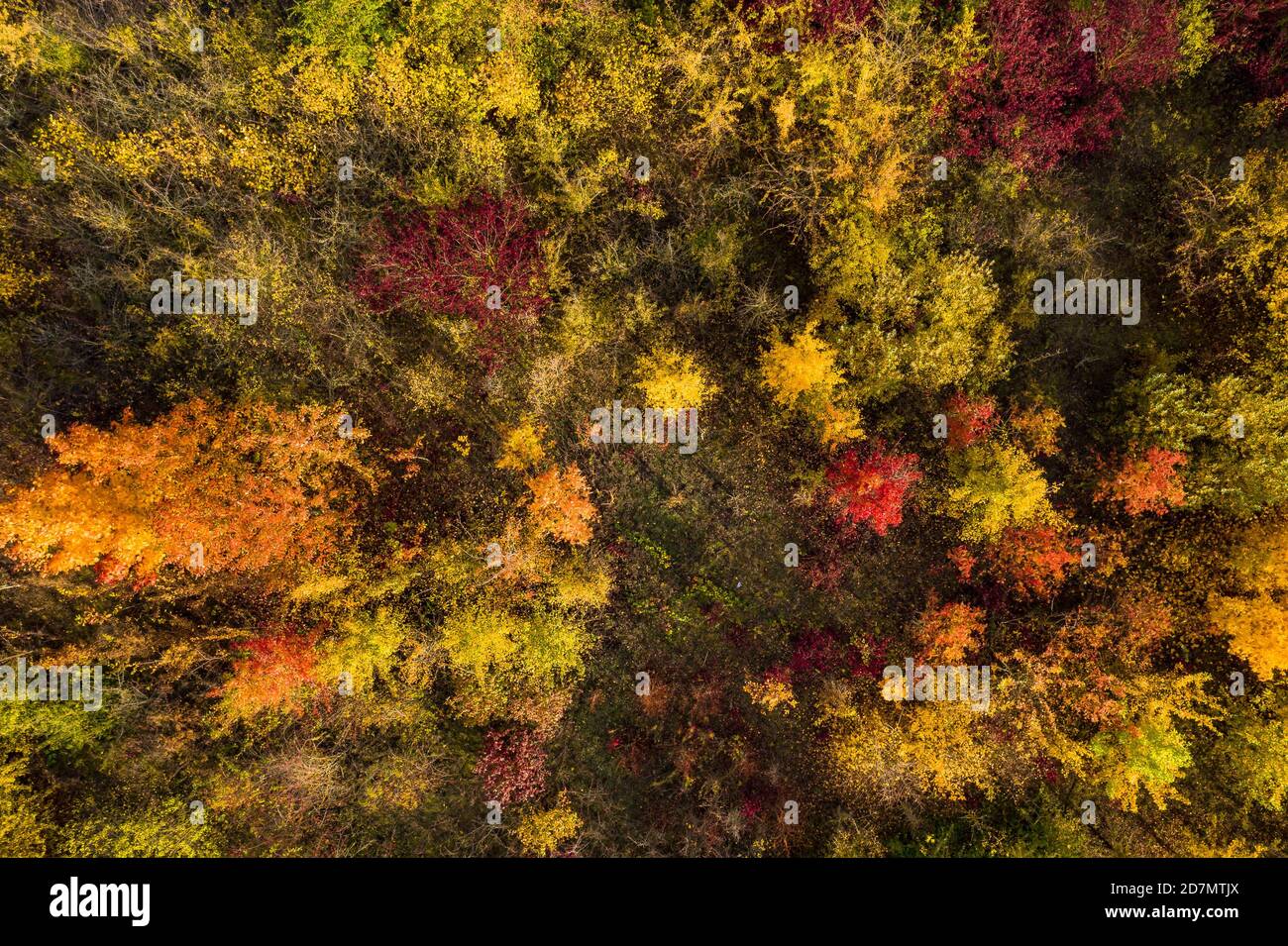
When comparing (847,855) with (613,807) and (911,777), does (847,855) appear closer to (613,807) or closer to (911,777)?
(911,777)

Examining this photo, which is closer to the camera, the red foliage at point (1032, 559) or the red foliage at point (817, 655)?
the red foliage at point (1032, 559)

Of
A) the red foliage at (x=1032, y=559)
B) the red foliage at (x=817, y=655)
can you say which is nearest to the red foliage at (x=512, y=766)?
the red foliage at (x=817, y=655)

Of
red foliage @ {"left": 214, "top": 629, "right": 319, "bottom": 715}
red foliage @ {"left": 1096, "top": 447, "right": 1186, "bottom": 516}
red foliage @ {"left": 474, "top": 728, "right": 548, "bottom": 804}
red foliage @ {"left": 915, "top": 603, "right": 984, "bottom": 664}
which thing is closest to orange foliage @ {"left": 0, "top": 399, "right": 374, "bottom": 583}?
red foliage @ {"left": 214, "top": 629, "right": 319, "bottom": 715}

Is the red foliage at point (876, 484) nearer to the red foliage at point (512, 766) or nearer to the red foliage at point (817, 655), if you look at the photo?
the red foliage at point (817, 655)

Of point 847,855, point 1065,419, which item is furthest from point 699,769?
point 1065,419

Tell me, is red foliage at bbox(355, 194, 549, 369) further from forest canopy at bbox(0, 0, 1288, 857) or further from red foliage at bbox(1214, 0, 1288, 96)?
red foliage at bbox(1214, 0, 1288, 96)

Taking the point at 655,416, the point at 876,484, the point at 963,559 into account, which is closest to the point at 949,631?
the point at 963,559
